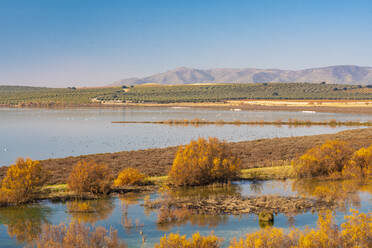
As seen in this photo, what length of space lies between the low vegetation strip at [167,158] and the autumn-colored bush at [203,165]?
139 inches

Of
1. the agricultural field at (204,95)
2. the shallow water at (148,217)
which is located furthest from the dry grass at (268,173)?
the agricultural field at (204,95)

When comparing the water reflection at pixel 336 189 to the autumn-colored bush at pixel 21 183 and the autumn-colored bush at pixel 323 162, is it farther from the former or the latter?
the autumn-colored bush at pixel 21 183

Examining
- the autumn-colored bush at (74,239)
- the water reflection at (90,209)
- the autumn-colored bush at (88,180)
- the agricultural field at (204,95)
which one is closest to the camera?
the autumn-colored bush at (74,239)

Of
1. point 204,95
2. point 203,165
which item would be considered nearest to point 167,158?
point 203,165

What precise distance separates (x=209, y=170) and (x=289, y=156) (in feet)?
36.4

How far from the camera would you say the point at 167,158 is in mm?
31391

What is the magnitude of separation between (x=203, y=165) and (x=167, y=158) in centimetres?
912

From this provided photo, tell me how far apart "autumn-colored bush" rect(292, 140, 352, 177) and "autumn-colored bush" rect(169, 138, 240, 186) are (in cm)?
363

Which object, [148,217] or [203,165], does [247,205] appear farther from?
[203,165]

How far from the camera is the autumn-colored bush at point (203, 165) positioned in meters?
22.3

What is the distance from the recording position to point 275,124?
210 feet

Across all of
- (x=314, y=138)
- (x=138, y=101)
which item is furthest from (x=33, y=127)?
(x=138, y=101)

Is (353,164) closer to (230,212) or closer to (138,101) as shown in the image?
(230,212)

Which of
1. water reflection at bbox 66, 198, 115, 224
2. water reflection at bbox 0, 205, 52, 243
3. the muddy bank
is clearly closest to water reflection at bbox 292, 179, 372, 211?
the muddy bank
